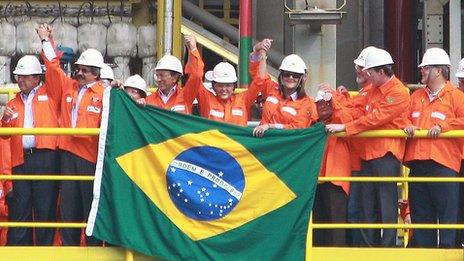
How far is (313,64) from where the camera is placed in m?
14.1

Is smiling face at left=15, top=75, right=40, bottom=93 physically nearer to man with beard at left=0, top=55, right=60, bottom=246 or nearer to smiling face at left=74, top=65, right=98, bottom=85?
man with beard at left=0, top=55, right=60, bottom=246


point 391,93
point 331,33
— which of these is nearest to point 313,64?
point 331,33

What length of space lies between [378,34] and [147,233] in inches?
401

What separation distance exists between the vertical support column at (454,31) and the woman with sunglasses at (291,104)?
728 centimetres

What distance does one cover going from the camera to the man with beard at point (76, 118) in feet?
32.3

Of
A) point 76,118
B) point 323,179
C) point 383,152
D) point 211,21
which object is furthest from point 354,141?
point 211,21

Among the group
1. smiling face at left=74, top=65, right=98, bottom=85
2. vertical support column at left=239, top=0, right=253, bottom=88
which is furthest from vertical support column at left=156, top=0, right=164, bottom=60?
smiling face at left=74, top=65, right=98, bottom=85

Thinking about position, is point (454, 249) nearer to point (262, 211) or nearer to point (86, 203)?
point (262, 211)

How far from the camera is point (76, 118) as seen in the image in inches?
395

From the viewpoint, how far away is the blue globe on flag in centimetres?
945

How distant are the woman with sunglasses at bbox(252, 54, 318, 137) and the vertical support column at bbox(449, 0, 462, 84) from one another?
7280 millimetres

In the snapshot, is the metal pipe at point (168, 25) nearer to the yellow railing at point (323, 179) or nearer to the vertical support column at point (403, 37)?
the vertical support column at point (403, 37)

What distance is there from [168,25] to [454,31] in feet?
13.9

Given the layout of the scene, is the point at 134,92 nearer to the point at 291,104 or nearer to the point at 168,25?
the point at 291,104
